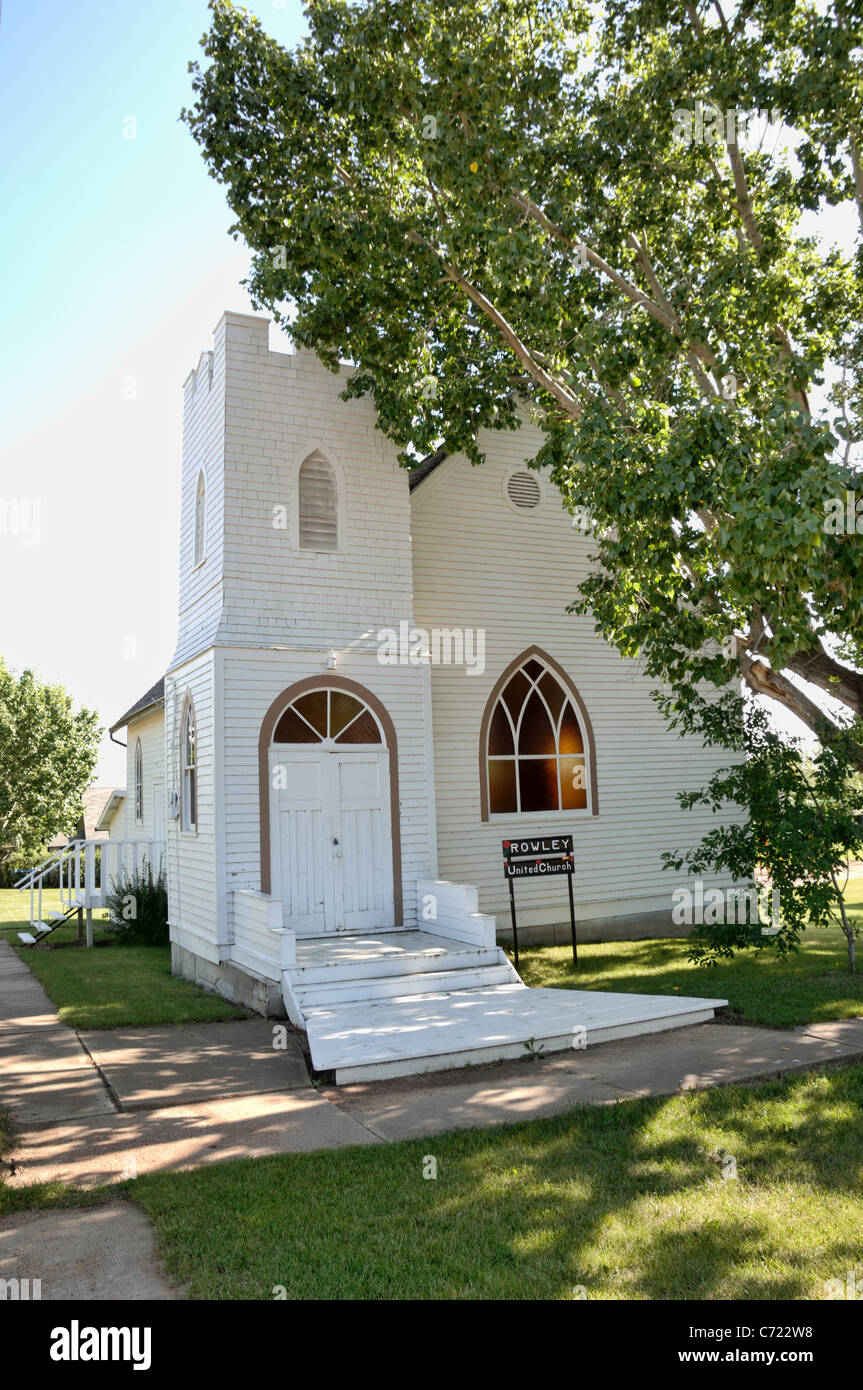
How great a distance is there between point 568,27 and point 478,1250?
13.5 metres

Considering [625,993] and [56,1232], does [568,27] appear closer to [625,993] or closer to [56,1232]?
[625,993]

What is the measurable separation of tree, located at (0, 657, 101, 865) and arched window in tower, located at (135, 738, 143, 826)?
2442 cm

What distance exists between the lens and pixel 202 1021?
10234mm

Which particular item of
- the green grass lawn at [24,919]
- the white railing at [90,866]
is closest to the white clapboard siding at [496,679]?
the white railing at [90,866]

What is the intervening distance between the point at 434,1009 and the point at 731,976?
16.0 ft

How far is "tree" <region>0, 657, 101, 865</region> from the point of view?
4391 centimetres

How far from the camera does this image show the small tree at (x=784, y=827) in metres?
10.9

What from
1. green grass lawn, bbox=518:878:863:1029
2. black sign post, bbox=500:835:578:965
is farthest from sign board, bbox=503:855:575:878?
green grass lawn, bbox=518:878:863:1029

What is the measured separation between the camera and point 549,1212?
4957mm

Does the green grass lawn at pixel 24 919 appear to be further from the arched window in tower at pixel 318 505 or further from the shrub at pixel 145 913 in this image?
the arched window in tower at pixel 318 505

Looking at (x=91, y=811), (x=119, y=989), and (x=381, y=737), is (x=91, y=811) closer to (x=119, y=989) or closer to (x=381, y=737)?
(x=119, y=989)

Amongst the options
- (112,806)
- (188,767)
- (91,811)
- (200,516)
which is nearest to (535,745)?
(188,767)

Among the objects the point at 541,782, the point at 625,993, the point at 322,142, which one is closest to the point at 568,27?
the point at 322,142

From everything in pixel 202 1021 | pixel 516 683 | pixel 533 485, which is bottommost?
pixel 202 1021
